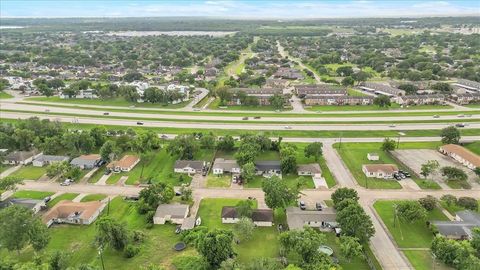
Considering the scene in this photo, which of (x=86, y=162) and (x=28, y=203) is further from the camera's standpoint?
(x=86, y=162)

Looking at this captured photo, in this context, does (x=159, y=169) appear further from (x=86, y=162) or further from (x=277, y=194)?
(x=277, y=194)

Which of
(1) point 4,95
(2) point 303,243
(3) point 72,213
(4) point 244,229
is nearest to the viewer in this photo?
(2) point 303,243

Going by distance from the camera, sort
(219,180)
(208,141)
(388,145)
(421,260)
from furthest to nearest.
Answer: (208,141), (388,145), (219,180), (421,260)

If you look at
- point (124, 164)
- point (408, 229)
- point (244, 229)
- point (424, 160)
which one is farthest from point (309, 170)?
point (124, 164)

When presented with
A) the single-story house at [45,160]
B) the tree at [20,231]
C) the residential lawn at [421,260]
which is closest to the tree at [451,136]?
the residential lawn at [421,260]

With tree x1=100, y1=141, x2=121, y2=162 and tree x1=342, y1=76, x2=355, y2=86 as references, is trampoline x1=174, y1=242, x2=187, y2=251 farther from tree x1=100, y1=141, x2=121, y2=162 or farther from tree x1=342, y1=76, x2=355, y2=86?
tree x1=342, y1=76, x2=355, y2=86

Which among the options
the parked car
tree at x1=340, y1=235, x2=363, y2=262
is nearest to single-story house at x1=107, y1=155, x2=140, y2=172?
the parked car

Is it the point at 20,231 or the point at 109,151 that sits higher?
the point at 20,231
